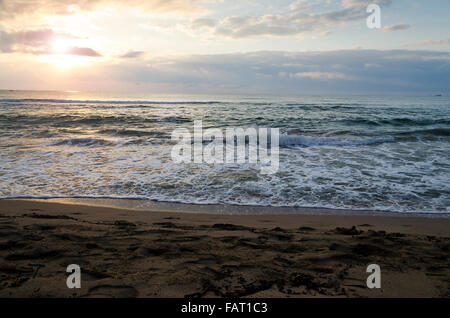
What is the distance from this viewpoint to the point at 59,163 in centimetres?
880

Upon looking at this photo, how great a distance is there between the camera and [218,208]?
5660 millimetres

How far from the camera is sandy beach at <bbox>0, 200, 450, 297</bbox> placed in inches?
104

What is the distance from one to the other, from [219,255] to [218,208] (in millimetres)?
2315

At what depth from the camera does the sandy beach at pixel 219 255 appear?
2.64 m

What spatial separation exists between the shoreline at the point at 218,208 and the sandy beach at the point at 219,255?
32 cm

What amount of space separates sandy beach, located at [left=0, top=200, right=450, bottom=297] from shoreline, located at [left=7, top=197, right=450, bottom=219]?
1.06 feet

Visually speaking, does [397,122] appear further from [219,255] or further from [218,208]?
[219,255]

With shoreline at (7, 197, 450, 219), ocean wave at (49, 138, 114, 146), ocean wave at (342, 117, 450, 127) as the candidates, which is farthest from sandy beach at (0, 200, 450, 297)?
ocean wave at (342, 117, 450, 127)

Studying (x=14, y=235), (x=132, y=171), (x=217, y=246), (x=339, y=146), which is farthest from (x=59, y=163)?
(x=339, y=146)

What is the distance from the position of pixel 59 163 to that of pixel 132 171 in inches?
109

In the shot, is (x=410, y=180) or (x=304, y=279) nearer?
(x=304, y=279)

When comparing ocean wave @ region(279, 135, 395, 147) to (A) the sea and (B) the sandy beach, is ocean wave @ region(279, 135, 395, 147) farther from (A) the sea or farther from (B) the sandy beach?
(B) the sandy beach
